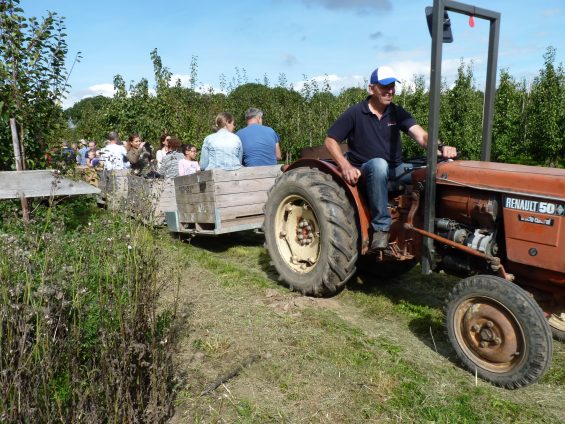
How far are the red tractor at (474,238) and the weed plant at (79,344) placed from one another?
1.72 m

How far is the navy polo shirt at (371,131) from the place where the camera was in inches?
162

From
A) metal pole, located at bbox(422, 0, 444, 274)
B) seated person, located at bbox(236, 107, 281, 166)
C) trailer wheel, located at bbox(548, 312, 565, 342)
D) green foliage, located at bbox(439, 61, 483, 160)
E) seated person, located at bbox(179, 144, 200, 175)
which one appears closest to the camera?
metal pole, located at bbox(422, 0, 444, 274)

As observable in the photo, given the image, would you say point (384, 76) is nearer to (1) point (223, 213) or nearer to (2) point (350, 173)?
(2) point (350, 173)

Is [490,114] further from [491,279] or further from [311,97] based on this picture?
[311,97]

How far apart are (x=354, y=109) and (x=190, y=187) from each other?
2.84 m

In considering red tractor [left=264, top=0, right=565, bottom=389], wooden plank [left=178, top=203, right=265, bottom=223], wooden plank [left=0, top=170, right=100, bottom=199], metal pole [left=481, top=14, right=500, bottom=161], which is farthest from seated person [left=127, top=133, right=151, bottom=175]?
metal pole [left=481, top=14, right=500, bottom=161]

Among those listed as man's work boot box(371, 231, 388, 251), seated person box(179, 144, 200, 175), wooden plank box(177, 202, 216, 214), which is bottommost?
wooden plank box(177, 202, 216, 214)

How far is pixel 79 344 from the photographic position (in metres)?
2.56

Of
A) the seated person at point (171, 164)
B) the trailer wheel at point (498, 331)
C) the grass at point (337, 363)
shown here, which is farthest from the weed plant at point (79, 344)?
the seated person at point (171, 164)

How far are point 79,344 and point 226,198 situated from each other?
3.53 meters

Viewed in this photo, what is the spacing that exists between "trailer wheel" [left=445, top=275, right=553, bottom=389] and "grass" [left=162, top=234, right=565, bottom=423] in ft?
0.41

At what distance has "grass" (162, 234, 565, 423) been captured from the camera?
274 centimetres

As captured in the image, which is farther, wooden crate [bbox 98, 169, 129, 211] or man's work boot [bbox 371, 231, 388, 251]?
wooden crate [bbox 98, 169, 129, 211]

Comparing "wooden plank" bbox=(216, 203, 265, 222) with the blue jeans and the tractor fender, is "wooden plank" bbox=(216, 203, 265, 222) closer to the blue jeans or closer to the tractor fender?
the tractor fender
